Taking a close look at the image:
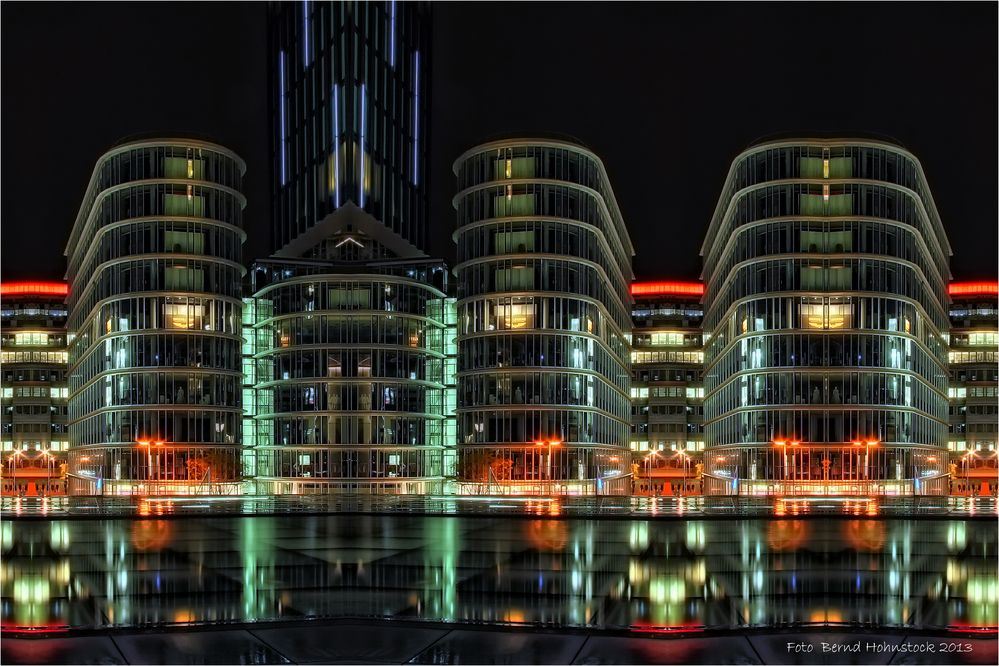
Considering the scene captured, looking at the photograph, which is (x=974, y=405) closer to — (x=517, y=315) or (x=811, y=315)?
(x=811, y=315)

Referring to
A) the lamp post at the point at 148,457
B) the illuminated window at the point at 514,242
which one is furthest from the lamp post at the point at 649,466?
the lamp post at the point at 148,457

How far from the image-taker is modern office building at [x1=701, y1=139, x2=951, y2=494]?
144 m

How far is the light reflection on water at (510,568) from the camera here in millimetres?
73062

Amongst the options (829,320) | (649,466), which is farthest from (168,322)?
(649,466)

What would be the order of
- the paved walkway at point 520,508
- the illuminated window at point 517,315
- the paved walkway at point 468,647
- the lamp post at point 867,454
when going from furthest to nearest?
the illuminated window at point 517,315
the lamp post at point 867,454
the paved walkway at point 520,508
the paved walkway at point 468,647

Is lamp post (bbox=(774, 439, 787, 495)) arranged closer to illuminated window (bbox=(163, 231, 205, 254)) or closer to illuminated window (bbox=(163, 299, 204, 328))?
illuminated window (bbox=(163, 299, 204, 328))

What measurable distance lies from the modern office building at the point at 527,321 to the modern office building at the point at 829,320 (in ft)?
58.6

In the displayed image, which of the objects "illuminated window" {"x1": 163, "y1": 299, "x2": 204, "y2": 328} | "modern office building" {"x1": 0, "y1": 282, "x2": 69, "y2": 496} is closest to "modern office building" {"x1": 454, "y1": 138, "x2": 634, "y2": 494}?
"illuminated window" {"x1": 163, "y1": 299, "x2": 204, "y2": 328}

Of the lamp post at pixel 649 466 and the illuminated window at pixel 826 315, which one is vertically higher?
the illuminated window at pixel 826 315

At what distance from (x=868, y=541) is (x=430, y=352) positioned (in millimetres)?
81017

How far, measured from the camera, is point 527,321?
147500 mm

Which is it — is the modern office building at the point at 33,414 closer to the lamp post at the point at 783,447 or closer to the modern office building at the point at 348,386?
the modern office building at the point at 348,386

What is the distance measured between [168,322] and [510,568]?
262 ft

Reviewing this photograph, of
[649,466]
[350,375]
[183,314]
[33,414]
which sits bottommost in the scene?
[649,466]
